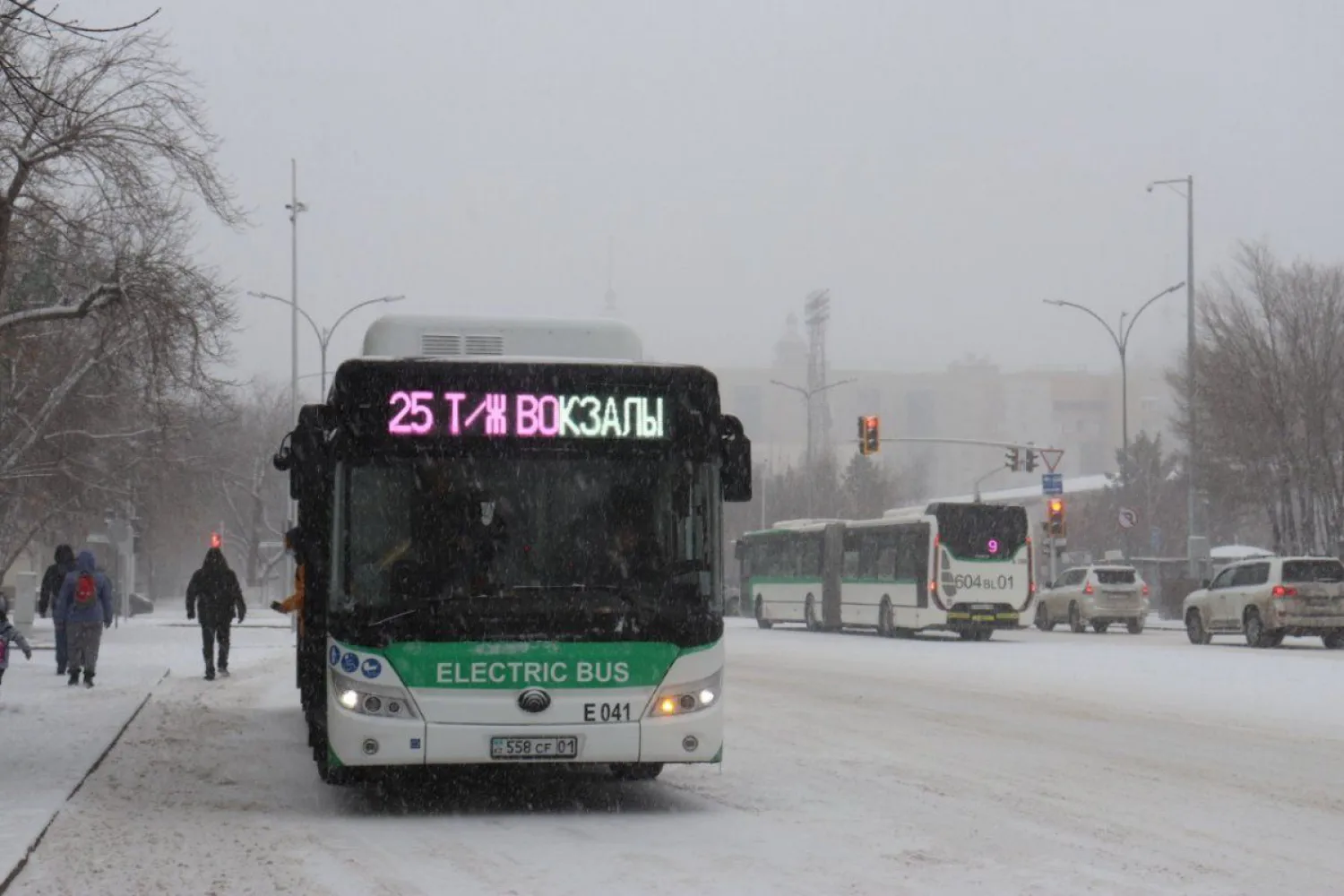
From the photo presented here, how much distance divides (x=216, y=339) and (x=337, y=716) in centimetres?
1156

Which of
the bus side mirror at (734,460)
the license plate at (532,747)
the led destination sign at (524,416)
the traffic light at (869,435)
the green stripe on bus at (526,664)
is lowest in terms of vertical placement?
the license plate at (532,747)

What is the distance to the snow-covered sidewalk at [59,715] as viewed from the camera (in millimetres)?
11406

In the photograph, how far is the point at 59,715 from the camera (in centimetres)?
1889

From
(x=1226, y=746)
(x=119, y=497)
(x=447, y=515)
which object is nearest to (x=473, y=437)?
(x=447, y=515)

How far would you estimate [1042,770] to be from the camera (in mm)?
13852

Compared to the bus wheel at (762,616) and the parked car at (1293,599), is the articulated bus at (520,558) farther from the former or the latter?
the bus wheel at (762,616)

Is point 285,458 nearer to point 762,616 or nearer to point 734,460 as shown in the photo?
point 734,460

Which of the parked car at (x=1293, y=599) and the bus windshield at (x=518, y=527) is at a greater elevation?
the bus windshield at (x=518, y=527)

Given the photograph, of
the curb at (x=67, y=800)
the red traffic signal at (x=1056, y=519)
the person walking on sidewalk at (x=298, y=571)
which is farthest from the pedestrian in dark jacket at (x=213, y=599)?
the red traffic signal at (x=1056, y=519)

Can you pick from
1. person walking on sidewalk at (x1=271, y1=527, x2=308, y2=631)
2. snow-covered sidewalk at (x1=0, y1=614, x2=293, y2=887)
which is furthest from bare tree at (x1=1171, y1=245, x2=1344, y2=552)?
person walking on sidewalk at (x1=271, y1=527, x2=308, y2=631)

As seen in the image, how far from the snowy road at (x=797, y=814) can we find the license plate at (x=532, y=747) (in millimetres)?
395

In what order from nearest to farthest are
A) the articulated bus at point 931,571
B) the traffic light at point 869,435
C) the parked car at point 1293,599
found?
1. the parked car at point 1293,599
2. the articulated bus at point 931,571
3. the traffic light at point 869,435

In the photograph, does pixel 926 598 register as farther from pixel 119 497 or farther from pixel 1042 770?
pixel 1042 770

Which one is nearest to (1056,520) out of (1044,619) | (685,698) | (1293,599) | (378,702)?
(1044,619)
